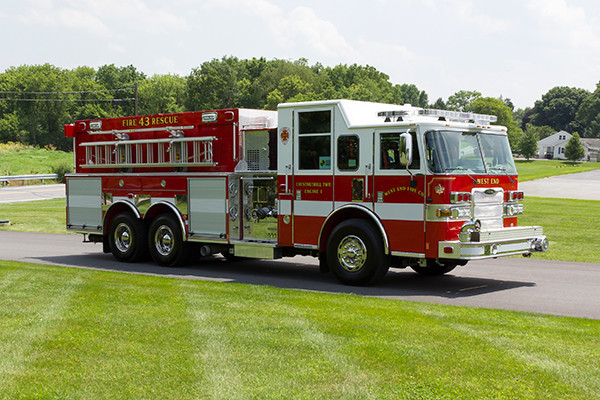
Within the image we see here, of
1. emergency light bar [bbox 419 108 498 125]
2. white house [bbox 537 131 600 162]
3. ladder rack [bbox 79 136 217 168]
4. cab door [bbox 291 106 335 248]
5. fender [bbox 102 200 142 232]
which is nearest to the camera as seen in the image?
emergency light bar [bbox 419 108 498 125]

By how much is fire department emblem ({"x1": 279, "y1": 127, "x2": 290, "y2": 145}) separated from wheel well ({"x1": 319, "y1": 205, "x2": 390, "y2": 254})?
1653mm

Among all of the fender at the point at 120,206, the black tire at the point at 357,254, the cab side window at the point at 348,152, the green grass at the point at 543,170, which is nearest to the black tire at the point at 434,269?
the black tire at the point at 357,254

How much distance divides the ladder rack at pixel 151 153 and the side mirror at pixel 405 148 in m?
4.41

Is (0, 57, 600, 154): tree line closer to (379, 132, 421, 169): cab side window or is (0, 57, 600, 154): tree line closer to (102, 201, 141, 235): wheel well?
(102, 201, 141, 235): wheel well

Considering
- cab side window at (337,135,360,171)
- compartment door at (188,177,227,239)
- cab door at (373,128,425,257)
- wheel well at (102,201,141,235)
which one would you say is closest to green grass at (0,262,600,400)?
cab door at (373,128,425,257)

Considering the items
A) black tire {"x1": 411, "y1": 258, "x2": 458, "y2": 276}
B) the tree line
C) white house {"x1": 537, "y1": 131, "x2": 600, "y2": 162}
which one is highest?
the tree line

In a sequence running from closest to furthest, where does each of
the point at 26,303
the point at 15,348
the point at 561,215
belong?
the point at 15,348
the point at 26,303
the point at 561,215

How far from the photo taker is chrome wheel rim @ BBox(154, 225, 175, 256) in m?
14.5

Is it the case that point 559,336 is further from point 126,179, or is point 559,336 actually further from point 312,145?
point 126,179

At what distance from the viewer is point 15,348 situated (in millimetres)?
6953

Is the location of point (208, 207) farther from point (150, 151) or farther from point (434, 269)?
point (434, 269)

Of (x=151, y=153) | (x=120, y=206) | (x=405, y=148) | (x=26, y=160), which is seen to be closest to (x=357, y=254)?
(x=405, y=148)

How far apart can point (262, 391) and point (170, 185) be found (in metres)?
9.19

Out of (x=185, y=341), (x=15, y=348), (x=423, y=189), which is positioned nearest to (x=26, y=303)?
(x=15, y=348)
